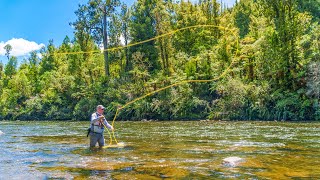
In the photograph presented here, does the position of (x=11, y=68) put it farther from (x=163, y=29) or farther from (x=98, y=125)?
(x=98, y=125)

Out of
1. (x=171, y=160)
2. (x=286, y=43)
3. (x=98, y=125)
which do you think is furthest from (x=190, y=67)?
(x=171, y=160)

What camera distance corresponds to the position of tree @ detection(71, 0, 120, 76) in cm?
4344

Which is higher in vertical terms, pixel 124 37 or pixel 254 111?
pixel 124 37

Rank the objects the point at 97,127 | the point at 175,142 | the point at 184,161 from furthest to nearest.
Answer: the point at 175,142
the point at 97,127
the point at 184,161

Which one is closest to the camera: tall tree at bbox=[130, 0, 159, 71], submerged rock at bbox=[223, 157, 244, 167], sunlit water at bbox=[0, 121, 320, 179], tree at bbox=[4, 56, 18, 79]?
sunlit water at bbox=[0, 121, 320, 179]

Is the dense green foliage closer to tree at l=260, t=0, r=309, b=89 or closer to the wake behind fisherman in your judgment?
tree at l=260, t=0, r=309, b=89

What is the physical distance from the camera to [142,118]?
112 ft

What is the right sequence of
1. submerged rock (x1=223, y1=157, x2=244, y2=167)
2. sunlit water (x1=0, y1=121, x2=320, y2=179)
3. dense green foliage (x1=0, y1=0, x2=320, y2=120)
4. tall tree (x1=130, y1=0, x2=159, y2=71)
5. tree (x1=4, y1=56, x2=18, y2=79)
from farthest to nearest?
tree (x1=4, y1=56, x2=18, y2=79), tall tree (x1=130, y1=0, x2=159, y2=71), dense green foliage (x1=0, y1=0, x2=320, y2=120), submerged rock (x1=223, y1=157, x2=244, y2=167), sunlit water (x1=0, y1=121, x2=320, y2=179)

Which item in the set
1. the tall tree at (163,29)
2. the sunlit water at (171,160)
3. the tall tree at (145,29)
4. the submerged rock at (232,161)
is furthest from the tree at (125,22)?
the submerged rock at (232,161)

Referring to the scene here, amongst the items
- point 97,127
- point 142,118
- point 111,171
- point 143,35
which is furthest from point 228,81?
point 111,171

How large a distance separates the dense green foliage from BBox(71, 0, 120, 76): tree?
12 centimetres

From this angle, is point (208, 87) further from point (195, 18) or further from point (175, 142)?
point (175, 142)

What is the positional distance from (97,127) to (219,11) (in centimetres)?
3155

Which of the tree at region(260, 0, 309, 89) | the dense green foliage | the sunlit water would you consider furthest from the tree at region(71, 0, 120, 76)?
the sunlit water
